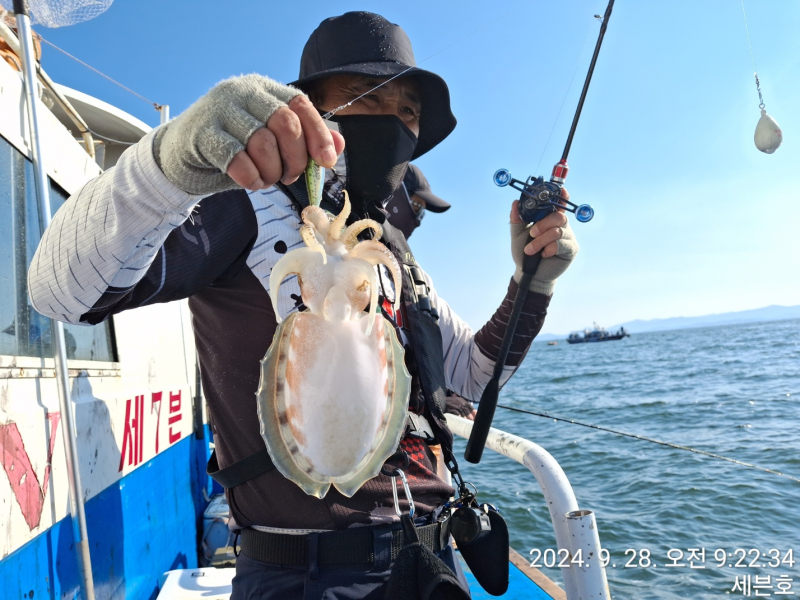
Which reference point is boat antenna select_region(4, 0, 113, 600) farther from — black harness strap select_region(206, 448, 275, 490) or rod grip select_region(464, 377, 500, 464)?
rod grip select_region(464, 377, 500, 464)

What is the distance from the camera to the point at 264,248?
6.47 feet

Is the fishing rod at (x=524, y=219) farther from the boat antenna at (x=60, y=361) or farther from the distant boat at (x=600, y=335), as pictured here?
the distant boat at (x=600, y=335)

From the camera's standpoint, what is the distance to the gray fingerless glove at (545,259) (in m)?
2.78

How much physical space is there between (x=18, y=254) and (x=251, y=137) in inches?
82.7

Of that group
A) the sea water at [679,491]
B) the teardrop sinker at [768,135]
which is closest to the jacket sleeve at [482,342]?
the teardrop sinker at [768,135]

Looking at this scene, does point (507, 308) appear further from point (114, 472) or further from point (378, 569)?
point (114, 472)

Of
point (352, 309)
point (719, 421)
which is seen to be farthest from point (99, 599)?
point (719, 421)

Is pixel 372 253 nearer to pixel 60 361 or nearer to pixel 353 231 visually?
pixel 353 231

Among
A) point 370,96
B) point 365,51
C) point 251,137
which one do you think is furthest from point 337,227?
point 365,51

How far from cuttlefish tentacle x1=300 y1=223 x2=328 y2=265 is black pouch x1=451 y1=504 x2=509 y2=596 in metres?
1.54

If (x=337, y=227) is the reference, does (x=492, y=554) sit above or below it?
below

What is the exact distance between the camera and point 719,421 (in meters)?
16.0

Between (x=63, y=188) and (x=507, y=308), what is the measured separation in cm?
301

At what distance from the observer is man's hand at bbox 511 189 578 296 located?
269 cm
